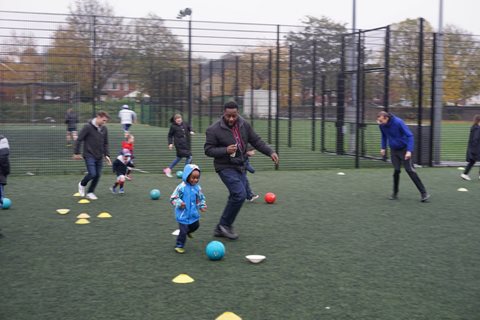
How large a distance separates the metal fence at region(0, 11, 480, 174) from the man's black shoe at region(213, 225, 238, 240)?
338 inches

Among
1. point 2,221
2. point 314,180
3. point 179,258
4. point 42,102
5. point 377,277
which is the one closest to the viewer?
point 377,277

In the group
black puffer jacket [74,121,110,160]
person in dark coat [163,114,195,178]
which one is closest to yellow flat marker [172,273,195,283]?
black puffer jacket [74,121,110,160]

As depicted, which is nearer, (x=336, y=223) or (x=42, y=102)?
(x=336, y=223)

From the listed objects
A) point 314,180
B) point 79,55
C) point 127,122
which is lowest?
point 314,180

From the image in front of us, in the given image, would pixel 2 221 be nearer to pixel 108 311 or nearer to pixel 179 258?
pixel 179 258

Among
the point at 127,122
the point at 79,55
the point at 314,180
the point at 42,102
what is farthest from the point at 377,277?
the point at 127,122

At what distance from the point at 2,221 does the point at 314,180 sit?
761 cm

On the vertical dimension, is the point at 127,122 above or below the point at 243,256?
above

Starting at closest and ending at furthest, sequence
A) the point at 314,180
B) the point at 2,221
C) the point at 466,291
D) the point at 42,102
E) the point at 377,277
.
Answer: the point at 466,291 < the point at 377,277 < the point at 2,221 < the point at 314,180 < the point at 42,102

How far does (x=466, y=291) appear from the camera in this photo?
5.25m

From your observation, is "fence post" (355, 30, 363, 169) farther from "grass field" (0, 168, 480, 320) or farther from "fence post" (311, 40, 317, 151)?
"grass field" (0, 168, 480, 320)

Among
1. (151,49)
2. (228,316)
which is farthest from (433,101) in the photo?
(228,316)

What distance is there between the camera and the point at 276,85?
16250 millimetres

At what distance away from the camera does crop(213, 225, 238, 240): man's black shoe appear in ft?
24.2
